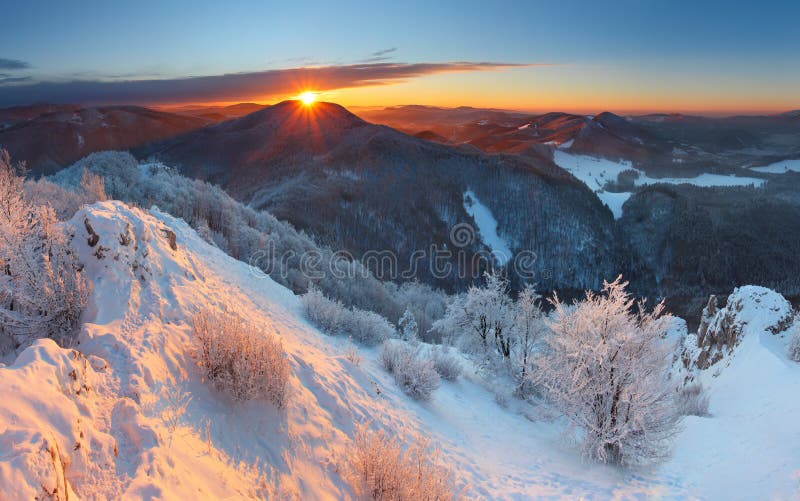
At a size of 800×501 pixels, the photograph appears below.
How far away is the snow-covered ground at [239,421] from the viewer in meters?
2.80

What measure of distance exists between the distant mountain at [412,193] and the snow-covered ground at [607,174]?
70667mm

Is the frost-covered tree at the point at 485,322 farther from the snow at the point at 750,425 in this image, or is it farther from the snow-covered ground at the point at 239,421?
the snow at the point at 750,425

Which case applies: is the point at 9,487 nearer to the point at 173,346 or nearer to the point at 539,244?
the point at 173,346

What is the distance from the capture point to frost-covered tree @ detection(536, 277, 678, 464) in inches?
300

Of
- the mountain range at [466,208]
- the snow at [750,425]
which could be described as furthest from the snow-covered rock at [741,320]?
the mountain range at [466,208]

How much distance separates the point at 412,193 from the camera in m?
65.3

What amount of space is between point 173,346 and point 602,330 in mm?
7305

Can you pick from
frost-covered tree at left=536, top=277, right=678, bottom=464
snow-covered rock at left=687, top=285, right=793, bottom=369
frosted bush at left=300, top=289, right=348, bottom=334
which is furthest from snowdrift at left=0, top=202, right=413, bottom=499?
snow-covered rock at left=687, top=285, right=793, bottom=369

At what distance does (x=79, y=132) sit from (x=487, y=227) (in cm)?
10454

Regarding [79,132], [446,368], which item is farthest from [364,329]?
[79,132]

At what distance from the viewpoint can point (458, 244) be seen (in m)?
62.8

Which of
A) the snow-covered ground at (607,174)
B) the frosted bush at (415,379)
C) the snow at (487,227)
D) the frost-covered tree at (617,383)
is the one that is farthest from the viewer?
the snow-covered ground at (607,174)

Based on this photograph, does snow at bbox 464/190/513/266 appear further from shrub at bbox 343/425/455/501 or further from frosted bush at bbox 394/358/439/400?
shrub at bbox 343/425/455/501

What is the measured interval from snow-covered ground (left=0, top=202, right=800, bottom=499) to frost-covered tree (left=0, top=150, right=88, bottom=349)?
230 mm
